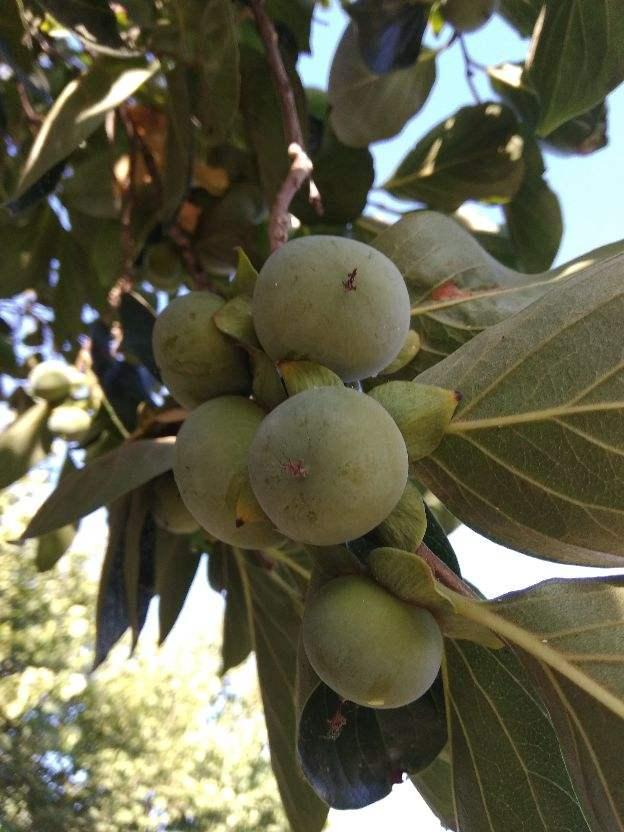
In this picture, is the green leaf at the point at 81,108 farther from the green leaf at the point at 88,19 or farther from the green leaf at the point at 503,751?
the green leaf at the point at 503,751

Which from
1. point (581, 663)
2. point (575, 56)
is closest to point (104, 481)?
point (581, 663)

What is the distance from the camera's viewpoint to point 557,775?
2.99 ft

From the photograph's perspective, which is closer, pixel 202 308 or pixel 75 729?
pixel 202 308

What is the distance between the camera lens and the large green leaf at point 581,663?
0.81 metres

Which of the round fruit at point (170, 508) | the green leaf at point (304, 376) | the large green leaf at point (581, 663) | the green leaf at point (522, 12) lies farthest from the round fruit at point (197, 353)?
the green leaf at point (522, 12)

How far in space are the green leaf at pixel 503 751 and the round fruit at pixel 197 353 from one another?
15.5 inches

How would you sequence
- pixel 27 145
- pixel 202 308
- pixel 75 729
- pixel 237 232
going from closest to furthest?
pixel 202 308 → pixel 237 232 → pixel 27 145 → pixel 75 729

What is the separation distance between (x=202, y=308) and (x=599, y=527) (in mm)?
468

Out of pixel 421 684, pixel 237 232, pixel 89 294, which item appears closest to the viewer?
pixel 421 684

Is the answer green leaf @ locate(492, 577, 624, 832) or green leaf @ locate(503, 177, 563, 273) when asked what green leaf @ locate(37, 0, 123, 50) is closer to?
green leaf @ locate(503, 177, 563, 273)

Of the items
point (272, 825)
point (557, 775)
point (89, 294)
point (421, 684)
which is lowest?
point (272, 825)

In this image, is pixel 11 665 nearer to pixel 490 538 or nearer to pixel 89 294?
pixel 89 294

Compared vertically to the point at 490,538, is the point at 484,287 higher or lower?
higher

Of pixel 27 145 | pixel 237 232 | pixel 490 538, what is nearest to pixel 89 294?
pixel 27 145
